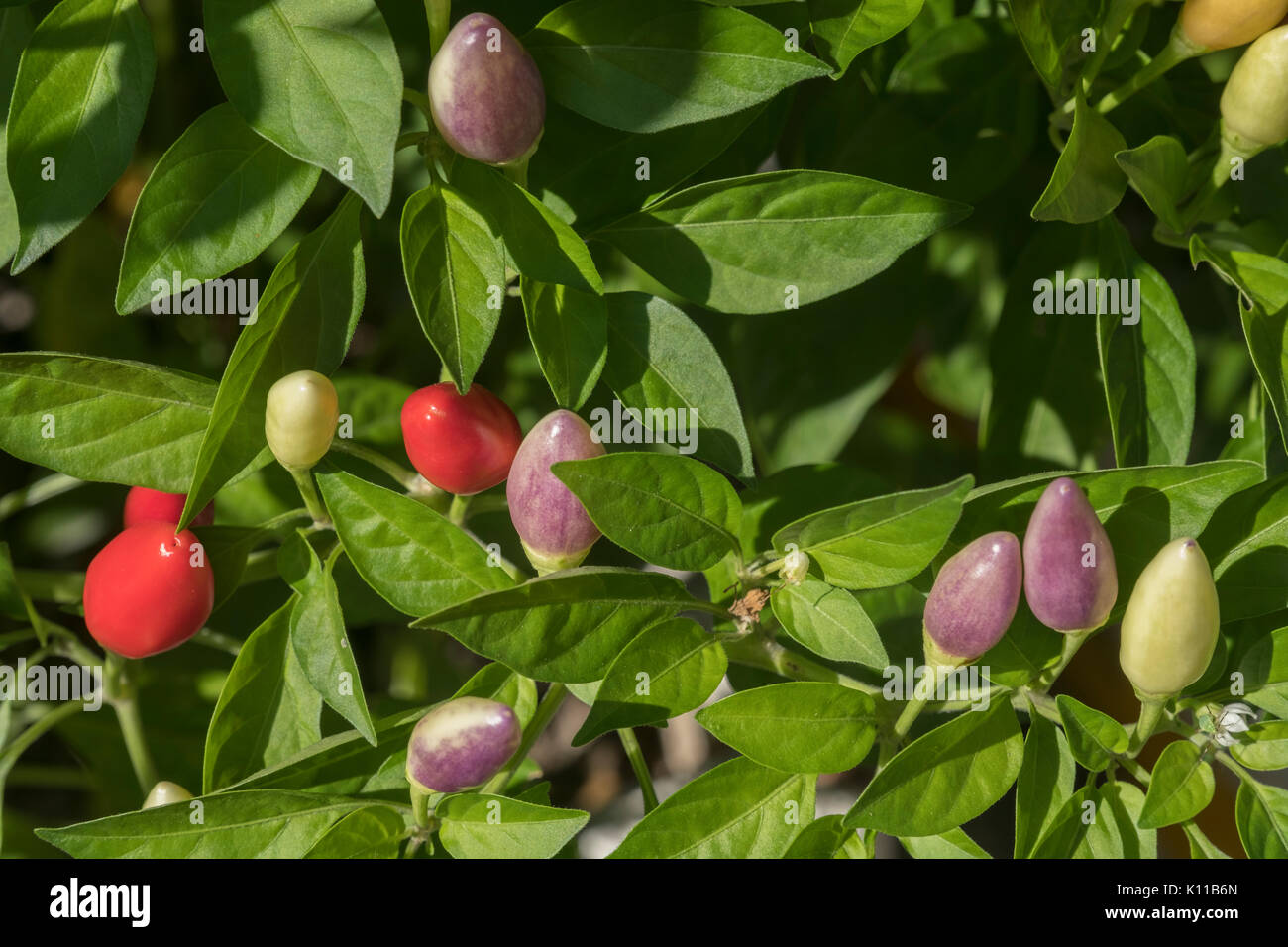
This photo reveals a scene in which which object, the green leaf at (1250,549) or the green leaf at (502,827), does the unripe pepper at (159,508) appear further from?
the green leaf at (1250,549)

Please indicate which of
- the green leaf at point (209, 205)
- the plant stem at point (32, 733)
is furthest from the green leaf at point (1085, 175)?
the plant stem at point (32, 733)

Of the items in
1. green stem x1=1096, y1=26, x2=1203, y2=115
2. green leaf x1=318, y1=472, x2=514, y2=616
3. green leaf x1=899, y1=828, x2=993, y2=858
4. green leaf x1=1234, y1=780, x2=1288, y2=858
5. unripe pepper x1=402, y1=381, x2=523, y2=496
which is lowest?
green leaf x1=899, y1=828, x2=993, y2=858

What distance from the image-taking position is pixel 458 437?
56 cm

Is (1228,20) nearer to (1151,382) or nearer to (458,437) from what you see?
(1151,382)

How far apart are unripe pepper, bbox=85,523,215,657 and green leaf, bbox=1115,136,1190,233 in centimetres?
47

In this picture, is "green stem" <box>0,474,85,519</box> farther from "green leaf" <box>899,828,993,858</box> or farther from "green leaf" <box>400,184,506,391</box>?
"green leaf" <box>899,828,993,858</box>

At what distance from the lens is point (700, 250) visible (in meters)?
0.58

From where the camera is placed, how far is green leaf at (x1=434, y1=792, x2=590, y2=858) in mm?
528

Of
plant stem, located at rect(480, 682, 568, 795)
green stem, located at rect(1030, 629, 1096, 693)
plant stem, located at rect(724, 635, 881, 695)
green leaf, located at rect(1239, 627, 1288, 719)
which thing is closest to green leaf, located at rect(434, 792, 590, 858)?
plant stem, located at rect(480, 682, 568, 795)

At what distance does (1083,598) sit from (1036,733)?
0.31ft

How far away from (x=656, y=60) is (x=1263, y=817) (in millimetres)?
463

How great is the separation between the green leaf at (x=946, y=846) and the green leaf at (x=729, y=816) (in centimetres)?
6

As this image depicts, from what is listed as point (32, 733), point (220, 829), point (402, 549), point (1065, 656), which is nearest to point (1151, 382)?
point (1065, 656)

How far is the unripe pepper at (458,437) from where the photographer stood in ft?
1.82
